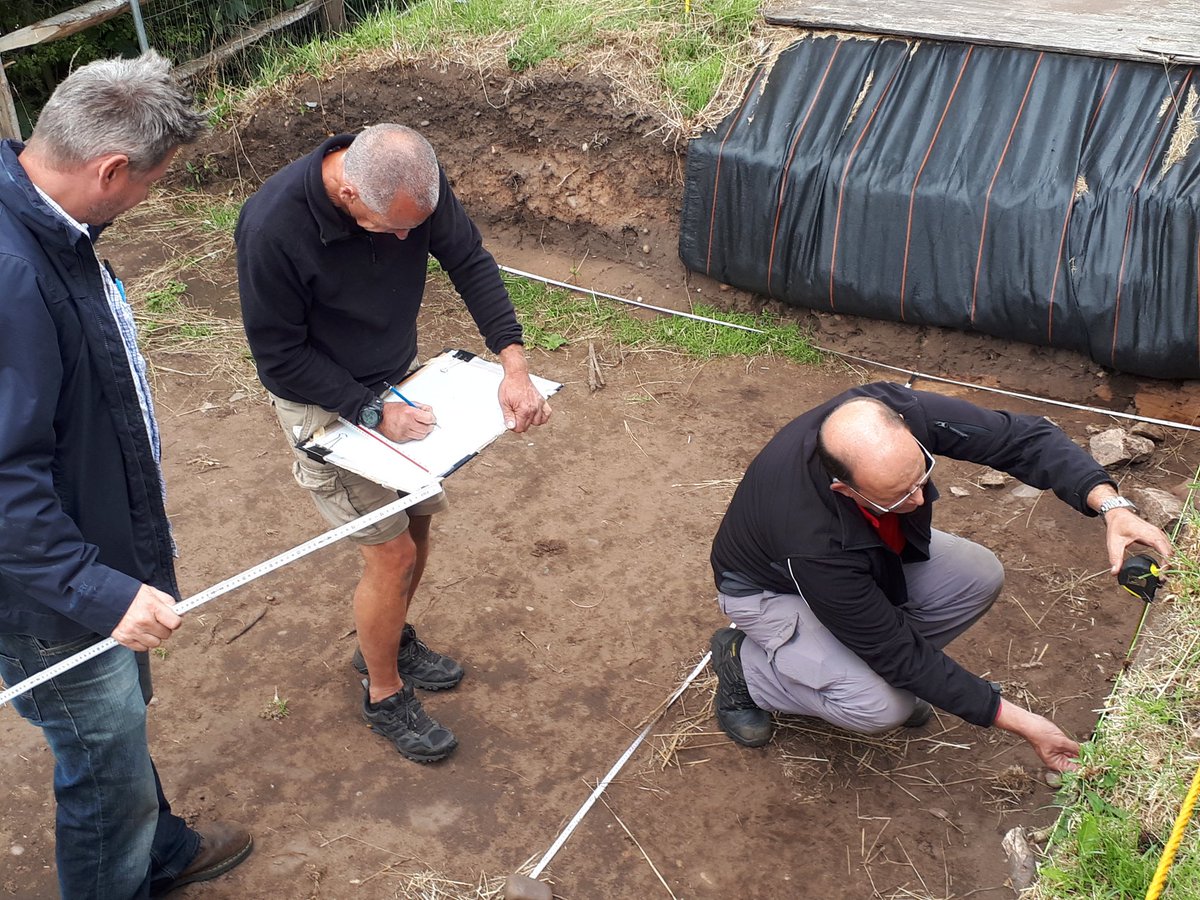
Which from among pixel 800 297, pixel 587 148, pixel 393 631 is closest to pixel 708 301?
pixel 800 297

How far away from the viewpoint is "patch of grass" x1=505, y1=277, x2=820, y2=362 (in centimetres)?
621

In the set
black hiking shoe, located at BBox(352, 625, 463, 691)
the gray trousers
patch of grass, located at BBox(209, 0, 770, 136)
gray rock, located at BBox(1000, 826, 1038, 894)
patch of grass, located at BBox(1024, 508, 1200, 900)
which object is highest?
patch of grass, located at BBox(209, 0, 770, 136)

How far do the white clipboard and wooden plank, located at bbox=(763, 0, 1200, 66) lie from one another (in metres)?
3.90

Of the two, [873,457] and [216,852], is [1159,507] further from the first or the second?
[216,852]

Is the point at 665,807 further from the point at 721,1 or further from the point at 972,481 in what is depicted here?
the point at 721,1

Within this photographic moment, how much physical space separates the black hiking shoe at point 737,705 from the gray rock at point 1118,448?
2.30 metres

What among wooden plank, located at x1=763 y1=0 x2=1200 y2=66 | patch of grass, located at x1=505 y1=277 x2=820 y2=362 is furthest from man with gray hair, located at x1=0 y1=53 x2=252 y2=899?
wooden plank, located at x1=763 y1=0 x2=1200 y2=66

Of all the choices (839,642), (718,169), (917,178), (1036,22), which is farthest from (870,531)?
(1036,22)

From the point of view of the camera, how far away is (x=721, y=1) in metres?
6.96

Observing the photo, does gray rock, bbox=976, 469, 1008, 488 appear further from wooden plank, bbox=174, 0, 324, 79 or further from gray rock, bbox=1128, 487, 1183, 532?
wooden plank, bbox=174, 0, 324, 79

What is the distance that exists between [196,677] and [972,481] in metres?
3.52

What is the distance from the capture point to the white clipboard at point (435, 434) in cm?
325

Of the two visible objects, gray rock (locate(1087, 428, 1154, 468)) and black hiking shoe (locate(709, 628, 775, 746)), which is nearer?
black hiking shoe (locate(709, 628, 775, 746))

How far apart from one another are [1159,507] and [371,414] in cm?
317
